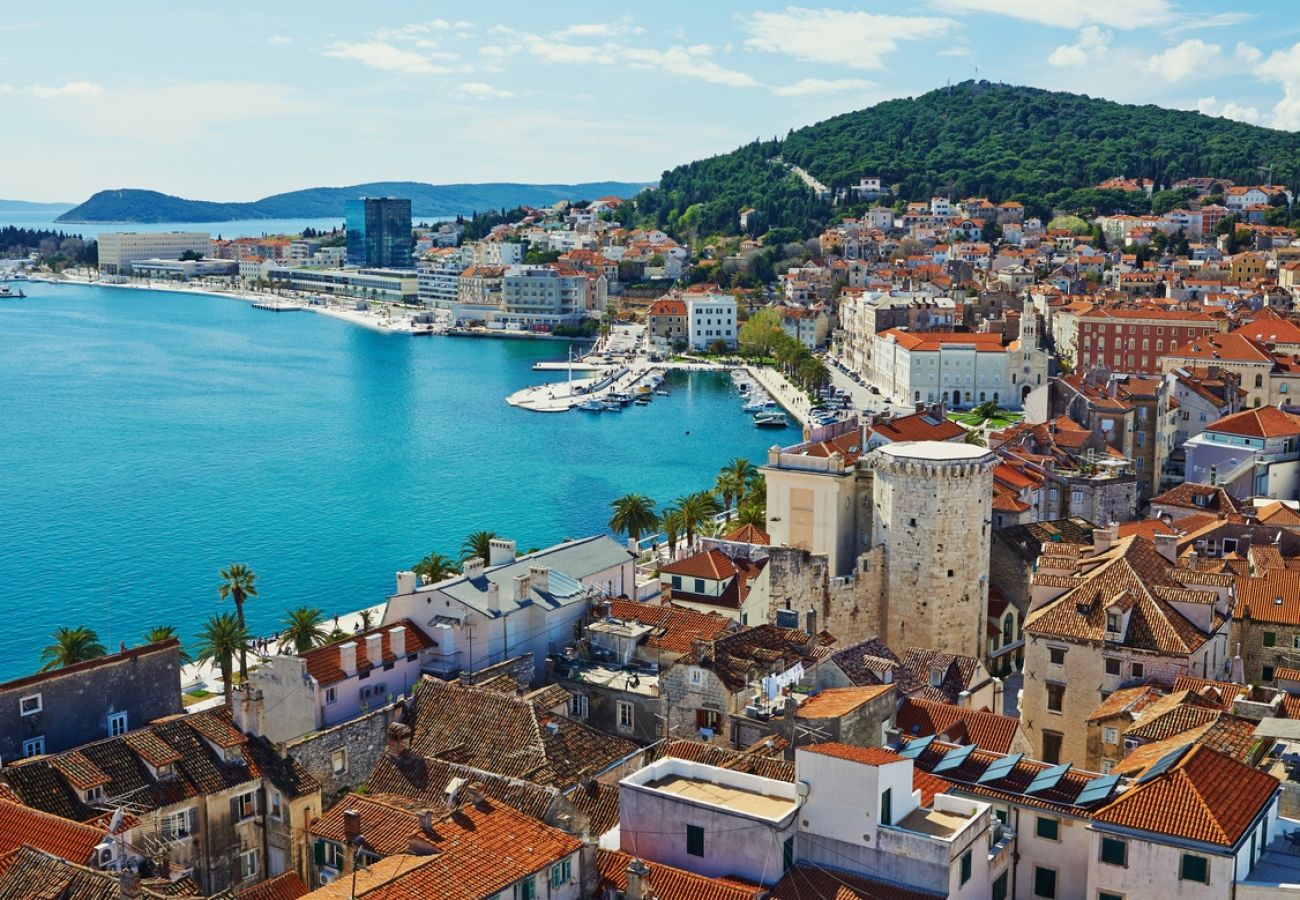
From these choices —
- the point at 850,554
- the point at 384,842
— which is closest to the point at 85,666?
the point at 384,842

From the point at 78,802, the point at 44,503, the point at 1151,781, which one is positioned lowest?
the point at 44,503

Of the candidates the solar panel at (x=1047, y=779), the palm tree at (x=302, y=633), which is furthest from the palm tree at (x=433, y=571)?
the solar panel at (x=1047, y=779)

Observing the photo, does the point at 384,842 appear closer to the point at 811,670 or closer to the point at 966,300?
the point at 811,670

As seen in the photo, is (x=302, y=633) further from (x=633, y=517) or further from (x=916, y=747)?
(x=916, y=747)

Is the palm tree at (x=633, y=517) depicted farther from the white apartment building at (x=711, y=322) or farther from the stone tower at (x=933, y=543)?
the white apartment building at (x=711, y=322)

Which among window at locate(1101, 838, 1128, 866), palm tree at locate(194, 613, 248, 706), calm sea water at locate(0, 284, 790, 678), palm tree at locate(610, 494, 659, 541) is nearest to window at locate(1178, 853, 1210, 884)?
window at locate(1101, 838, 1128, 866)

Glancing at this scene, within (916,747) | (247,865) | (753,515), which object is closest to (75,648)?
(247,865)

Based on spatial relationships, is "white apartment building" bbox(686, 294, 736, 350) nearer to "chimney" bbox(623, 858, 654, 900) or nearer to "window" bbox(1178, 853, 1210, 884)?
"window" bbox(1178, 853, 1210, 884)
